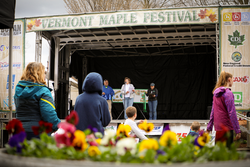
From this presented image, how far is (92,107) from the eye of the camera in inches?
123

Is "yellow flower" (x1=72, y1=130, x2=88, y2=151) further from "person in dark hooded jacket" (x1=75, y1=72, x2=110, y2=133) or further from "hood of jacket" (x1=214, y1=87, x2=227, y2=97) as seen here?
"hood of jacket" (x1=214, y1=87, x2=227, y2=97)

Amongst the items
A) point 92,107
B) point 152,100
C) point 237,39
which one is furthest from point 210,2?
point 92,107

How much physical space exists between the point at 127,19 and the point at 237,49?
3432 millimetres

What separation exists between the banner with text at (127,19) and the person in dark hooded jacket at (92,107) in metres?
5.49

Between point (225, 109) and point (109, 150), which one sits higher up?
point (225, 109)

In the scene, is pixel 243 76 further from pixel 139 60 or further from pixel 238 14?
pixel 139 60

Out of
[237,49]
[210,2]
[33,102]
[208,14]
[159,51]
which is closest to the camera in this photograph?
[33,102]

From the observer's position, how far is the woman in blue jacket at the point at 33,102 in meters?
2.99

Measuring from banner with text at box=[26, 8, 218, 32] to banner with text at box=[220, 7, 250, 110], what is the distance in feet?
1.43

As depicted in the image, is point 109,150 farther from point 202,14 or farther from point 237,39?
point 202,14

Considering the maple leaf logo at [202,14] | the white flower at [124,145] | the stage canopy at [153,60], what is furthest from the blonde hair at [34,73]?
the stage canopy at [153,60]

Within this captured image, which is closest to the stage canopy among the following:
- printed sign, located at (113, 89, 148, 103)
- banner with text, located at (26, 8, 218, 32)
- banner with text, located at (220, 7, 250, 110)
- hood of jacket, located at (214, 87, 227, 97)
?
printed sign, located at (113, 89, 148, 103)

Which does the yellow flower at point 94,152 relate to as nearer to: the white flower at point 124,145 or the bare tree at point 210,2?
the white flower at point 124,145

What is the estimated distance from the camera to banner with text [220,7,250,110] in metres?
7.34
